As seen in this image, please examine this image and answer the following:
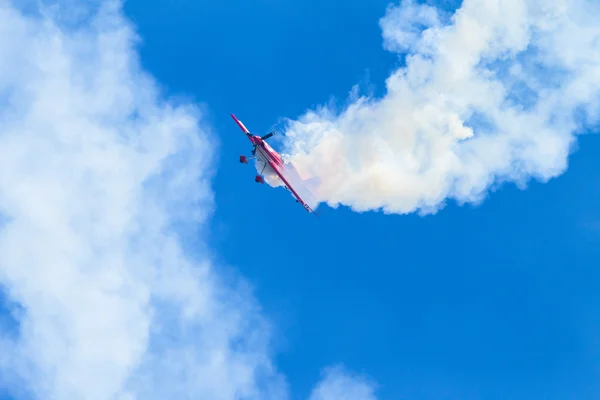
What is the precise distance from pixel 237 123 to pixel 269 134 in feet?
22.0

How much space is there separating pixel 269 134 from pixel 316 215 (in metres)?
15.7

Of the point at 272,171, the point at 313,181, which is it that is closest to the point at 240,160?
the point at 272,171

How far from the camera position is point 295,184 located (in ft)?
316

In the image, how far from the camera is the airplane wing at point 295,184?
9531cm

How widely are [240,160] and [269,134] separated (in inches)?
270

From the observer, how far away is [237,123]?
3829 inches

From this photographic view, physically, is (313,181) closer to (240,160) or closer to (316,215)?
(316,215)

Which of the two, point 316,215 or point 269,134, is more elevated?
point 269,134

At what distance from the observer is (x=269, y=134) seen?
94.4 meters

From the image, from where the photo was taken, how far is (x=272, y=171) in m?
97.8

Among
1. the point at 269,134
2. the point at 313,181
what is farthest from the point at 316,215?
the point at 269,134

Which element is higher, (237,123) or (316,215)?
(237,123)

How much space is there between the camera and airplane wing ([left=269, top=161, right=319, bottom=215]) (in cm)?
9531

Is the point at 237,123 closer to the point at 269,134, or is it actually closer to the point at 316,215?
the point at 269,134
